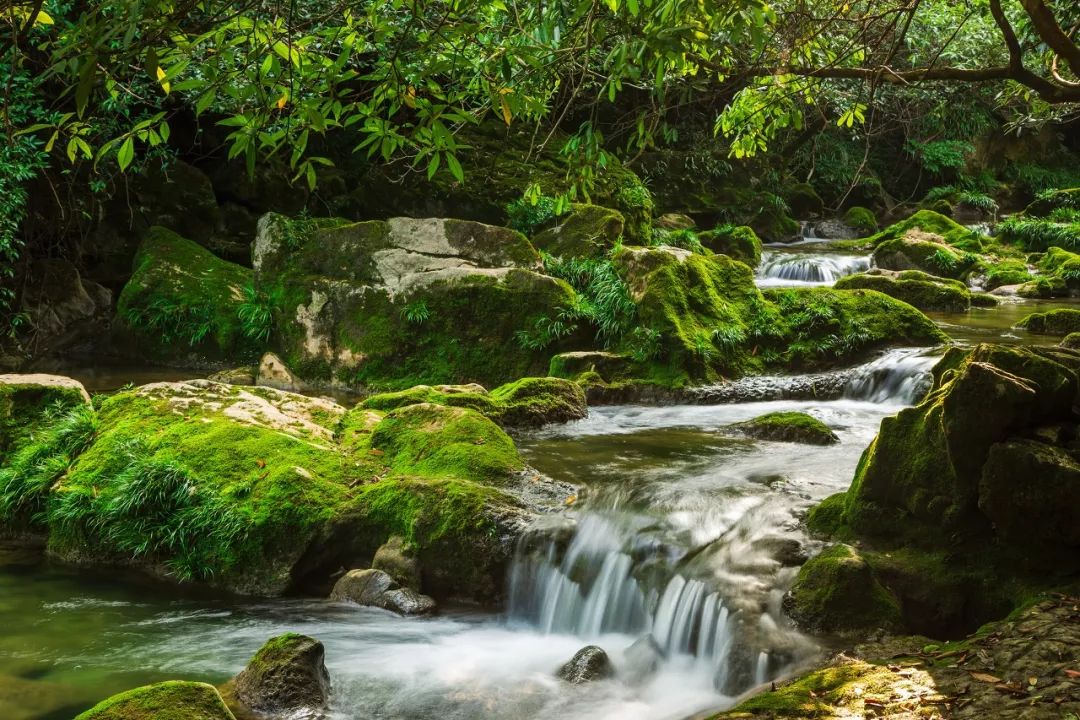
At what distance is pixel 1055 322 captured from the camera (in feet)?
37.4

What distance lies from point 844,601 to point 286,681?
2882mm

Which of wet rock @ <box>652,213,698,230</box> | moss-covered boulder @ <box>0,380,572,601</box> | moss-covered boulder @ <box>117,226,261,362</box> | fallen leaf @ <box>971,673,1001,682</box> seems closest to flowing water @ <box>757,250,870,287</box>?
wet rock @ <box>652,213,698,230</box>

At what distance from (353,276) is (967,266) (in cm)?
1231

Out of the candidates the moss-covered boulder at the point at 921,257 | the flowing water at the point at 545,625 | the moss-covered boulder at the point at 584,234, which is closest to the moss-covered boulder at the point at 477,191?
the moss-covered boulder at the point at 584,234

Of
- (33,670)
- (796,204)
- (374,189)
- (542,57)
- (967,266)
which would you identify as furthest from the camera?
(796,204)

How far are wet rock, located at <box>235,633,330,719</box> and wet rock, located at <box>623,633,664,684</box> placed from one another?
1.64 metres

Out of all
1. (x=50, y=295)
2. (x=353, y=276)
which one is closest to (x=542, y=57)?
(x=353, y=276)

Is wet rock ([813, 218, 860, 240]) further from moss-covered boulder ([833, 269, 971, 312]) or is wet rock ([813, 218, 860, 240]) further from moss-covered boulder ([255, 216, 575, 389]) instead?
moss-covered boulder ([255, 216, 575, 389])

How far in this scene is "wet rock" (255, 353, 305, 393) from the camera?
10750 millimetres

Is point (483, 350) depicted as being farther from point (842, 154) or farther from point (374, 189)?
point (842, 154)

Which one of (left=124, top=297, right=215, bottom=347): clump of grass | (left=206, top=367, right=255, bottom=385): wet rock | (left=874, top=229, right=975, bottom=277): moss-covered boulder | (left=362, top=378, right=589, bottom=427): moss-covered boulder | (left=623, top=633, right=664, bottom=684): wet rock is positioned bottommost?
(left=623, top=633, right=664, bottom=684): wet rock

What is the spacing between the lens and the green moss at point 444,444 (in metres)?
6.66

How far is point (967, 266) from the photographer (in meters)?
17.3

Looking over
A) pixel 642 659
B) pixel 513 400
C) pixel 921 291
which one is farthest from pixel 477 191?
pixel 642 659
